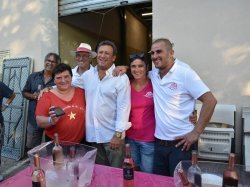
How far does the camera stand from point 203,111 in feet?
6.83

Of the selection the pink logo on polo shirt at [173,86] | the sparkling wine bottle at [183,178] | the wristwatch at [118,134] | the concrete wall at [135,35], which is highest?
the concrete wall at [135,35]

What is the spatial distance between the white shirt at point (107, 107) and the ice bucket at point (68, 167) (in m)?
0.70

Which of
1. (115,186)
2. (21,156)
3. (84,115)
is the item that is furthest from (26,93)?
(115,186)

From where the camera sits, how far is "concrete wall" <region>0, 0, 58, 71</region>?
15.4ft

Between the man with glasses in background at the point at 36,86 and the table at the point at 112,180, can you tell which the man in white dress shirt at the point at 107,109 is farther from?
the man with glasses in background at the point at 36,86

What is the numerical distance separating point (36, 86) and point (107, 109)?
1.73 meters

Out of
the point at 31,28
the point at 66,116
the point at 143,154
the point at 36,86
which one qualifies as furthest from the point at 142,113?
the point at 31,28

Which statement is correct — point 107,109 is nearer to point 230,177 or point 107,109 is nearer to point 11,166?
point 230,177

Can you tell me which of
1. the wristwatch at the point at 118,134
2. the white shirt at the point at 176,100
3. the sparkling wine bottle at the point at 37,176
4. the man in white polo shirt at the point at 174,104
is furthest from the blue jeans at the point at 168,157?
the sparkling wine bottle at the point at 37,176

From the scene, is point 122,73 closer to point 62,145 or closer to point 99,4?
point 62,145

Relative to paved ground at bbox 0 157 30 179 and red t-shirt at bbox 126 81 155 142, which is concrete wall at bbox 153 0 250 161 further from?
paved ground at bbox 0 157 30 179

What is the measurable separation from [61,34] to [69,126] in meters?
3.17

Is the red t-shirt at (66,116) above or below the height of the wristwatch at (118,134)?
above

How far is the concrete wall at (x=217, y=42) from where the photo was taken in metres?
3.15
